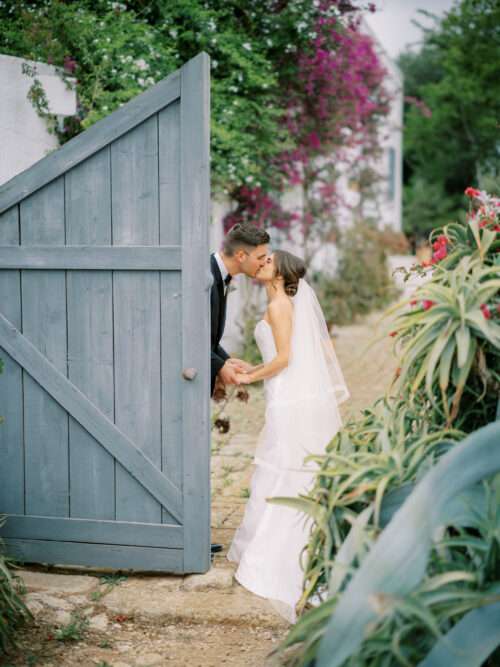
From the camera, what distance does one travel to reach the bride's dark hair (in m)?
4.68

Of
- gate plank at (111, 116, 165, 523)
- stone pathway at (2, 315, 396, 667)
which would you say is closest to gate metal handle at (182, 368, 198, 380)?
gate plank at (111, 116, 165, 523)

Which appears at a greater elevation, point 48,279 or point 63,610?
point 48,279

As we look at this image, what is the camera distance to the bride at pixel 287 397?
4.56 m

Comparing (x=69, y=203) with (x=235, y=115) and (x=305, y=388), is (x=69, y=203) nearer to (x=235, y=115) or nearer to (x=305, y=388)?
(x=305, y=388)

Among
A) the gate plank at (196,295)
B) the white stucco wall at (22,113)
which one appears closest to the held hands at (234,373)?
the gate plank at (196,295)

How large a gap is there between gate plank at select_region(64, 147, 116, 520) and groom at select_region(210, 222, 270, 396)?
698 mm

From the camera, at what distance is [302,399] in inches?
183

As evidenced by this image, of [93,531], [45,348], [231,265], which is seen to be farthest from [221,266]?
[93,531]

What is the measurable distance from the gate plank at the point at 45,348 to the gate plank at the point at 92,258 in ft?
0.18

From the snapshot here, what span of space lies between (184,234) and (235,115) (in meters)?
4.45

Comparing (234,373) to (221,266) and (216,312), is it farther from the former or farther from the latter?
(221,266)

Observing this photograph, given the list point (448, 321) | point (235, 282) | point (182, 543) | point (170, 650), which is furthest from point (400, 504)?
point (235, 282)

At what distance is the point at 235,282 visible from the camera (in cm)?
1007

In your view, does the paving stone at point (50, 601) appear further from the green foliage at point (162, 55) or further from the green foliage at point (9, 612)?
the green foliage at point (162, 55)
